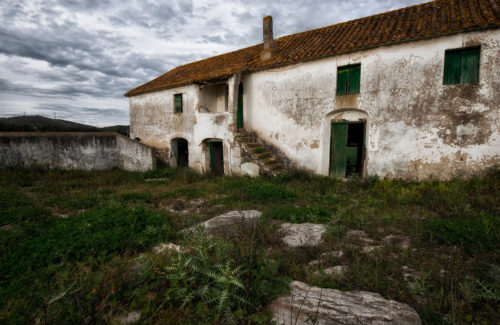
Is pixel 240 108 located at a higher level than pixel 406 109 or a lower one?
higher

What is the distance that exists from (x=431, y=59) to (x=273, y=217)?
24.2ft

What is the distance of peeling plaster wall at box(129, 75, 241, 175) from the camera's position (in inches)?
403

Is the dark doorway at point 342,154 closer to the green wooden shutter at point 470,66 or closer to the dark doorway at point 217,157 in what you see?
the green wooden shutter at point 470,66

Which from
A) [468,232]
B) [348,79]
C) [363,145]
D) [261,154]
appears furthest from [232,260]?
[348,79]

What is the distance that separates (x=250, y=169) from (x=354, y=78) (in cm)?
551

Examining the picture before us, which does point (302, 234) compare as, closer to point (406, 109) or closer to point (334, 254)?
point (334, 254)

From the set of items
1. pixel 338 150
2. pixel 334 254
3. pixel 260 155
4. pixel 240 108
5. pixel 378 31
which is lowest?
pixel 334 254

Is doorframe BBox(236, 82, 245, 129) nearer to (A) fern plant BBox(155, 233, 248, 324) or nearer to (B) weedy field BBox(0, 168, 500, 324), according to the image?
(B) weedy field BBox(0, 168, 500, 324)

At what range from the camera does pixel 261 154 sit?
9.81 meters

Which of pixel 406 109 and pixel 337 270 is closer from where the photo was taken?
pixel 337 270

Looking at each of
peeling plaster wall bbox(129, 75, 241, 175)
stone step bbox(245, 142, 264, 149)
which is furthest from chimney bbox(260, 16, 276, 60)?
stone step bbox(245, 142, 264, 149)

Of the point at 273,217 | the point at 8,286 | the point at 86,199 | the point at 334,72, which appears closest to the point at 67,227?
the point at 8,286

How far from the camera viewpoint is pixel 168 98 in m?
13.3

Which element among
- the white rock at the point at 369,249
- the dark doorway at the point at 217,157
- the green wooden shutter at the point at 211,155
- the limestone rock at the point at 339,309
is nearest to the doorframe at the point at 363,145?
the dark doorway at the point at 217,157
